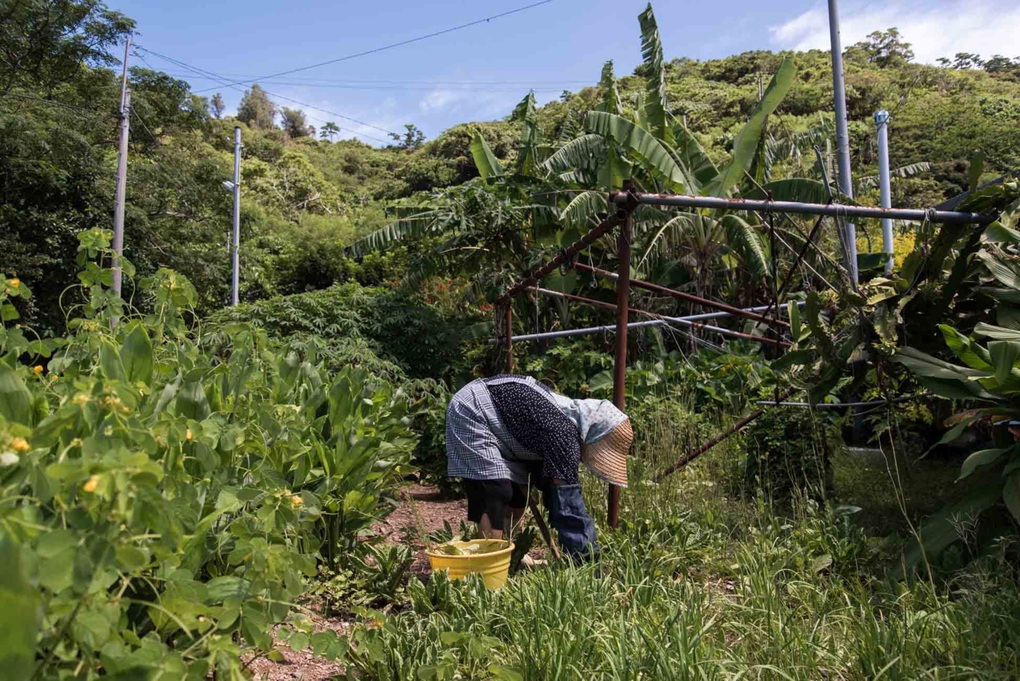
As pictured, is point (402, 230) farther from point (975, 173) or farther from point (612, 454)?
point (975, 173)

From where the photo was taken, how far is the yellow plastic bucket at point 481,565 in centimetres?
404

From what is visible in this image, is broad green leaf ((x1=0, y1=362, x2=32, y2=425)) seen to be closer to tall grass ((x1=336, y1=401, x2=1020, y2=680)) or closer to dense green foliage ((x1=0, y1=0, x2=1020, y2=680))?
dense green foliage ((x1=0, y1=0, x2=1020, y2=680))

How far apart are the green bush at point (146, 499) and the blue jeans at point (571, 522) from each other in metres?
1.15

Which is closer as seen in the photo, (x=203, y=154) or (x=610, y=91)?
(x=610, y=91)

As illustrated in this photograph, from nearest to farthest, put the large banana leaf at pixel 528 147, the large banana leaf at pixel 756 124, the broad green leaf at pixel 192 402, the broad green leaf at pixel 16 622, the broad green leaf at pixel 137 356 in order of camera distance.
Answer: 1. the broad green leaf at pixel 16 622
2. the broad green leaf at pixel 192 402
3. the broad green leaf at pixel 137 356
4. the large banana leaf at pixel 756 124
5. the large banana leaf at pixel 528 147

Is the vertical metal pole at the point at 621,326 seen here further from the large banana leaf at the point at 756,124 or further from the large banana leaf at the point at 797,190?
the large banana leaf at the point at 797,190

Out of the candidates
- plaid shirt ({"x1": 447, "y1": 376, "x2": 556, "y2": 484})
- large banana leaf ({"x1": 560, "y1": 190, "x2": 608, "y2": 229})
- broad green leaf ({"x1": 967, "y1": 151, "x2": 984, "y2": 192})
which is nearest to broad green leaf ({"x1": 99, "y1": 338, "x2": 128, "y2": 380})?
plaid shirt ({"x1": 447, "y1": 376, "x2": 556, "y2": 484})

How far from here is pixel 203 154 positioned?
80.7 feet

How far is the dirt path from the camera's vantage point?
→ 3.44m

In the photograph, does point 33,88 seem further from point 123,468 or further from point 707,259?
point 123,468

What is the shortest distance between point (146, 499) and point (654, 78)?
1257 centimetres

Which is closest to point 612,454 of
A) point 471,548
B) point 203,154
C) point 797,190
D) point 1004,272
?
point 471,548

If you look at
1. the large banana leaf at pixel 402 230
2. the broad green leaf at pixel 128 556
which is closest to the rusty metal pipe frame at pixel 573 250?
the broad green leaf at pixel 128 556

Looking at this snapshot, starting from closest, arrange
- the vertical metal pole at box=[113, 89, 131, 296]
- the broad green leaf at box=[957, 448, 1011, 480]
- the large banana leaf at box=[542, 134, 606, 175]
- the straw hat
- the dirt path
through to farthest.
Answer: the dirt path → the broad green leaf at box=[957, 448, 1011, 480] → the straw hat → the large banana leaf at box=[542, 134, 606, 175] → the vertical metal pole at box=[113, 89, 131, 296]
